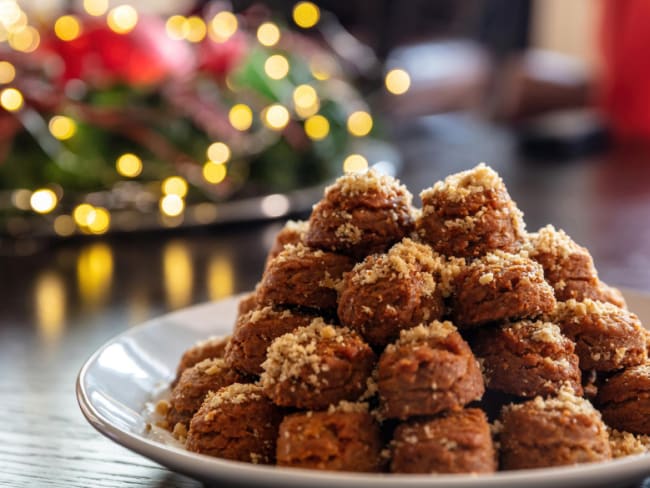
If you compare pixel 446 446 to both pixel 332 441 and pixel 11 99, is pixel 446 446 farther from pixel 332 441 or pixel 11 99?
pixel 11 99

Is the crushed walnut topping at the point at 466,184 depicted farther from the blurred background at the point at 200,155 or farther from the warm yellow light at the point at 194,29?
the warm yellow light at the point at 194,29

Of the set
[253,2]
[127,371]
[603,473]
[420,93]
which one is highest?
[253,2]

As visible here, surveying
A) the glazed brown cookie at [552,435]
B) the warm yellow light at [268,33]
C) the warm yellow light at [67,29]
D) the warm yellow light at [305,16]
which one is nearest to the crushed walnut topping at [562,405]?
the glazed brown cookie at [552,435]

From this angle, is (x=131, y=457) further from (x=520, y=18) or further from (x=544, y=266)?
(x=520, y=18)

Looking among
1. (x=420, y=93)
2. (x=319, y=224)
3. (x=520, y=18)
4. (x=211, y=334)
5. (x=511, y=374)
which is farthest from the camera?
(x=520, y=18)

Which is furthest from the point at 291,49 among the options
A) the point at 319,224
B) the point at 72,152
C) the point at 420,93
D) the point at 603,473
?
the point at 603,473
